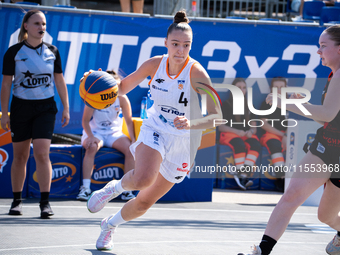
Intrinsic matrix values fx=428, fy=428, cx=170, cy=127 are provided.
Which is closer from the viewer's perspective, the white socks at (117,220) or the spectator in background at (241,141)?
the white socks at (117,220)

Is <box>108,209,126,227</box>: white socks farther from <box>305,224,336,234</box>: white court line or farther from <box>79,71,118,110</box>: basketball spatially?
<box>305,224,336,234</box>: white court line

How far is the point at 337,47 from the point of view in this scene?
10.2 ft

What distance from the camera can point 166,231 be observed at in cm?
462

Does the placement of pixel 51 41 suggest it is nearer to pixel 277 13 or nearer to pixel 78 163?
pixel 78 163

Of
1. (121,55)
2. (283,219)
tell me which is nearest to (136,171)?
(283,219)

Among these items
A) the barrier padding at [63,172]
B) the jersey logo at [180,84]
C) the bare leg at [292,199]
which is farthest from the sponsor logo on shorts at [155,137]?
the barrier padding at [63,172]

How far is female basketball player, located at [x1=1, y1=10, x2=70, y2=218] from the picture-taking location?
15.7 feet

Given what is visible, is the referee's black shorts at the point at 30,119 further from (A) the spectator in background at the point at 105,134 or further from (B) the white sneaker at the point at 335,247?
(B) the white sneaker at the point at 335,247

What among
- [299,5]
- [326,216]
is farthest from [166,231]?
[299,5]

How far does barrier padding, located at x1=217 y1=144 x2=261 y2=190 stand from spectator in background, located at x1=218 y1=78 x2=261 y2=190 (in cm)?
9

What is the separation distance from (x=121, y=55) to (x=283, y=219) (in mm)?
5005

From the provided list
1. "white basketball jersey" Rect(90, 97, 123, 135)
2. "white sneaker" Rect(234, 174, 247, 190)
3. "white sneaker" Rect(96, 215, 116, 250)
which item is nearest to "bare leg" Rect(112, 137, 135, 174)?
"white basketball jersey" Rect(90, 97, 123, 135)

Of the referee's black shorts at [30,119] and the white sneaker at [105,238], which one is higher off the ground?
the referee's black shorts at [30,119]

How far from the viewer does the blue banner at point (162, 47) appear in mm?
7180
